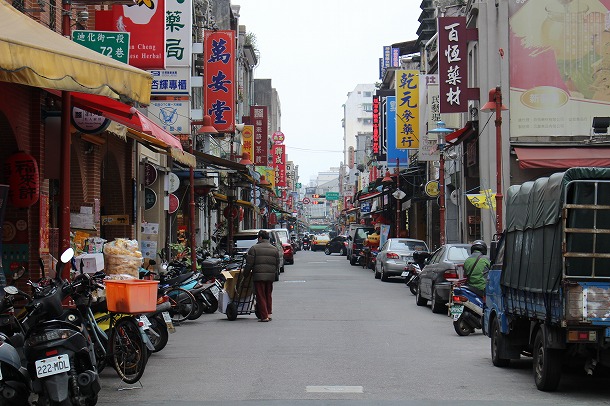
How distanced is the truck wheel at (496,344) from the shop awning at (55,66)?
5.57 metres

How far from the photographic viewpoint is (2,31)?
32.4 ft

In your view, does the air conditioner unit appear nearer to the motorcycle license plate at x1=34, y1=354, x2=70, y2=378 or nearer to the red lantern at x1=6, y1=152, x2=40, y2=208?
the red lantern at x1=6, y1=152, x2=40, y2=208

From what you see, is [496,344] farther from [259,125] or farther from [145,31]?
[259,125]

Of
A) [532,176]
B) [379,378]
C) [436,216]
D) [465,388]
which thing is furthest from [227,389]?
[436,216]

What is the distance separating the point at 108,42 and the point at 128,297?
801 centimetres

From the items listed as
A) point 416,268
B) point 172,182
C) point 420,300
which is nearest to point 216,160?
point 172,182

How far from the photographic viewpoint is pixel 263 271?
63.6ft

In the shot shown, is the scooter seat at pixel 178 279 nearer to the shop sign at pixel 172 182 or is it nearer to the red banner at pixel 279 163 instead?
the shop sign at pixel 172 182

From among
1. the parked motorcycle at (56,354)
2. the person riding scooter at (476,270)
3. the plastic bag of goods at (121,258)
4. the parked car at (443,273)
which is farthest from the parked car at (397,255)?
the parked motorcycle at (56,354)

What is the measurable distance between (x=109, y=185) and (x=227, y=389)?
13.5m

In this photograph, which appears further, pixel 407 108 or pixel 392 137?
pixel 392 137

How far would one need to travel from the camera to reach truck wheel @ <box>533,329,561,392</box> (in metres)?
10.6

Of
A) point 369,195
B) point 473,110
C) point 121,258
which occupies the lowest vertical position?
point 121,258

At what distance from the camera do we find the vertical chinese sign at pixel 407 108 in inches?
1698
